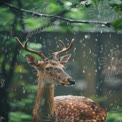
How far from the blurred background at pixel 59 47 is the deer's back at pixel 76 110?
743 mm

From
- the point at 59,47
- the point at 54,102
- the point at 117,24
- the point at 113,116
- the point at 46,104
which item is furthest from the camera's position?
the point at 113,116

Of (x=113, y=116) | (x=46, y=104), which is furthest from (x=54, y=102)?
(x=113, y=116)

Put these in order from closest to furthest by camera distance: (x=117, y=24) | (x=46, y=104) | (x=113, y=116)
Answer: (x=117, y=24)
(x=46, y=104)
(x=113, y=116)

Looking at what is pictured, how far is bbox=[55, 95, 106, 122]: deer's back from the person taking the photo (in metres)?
3.78

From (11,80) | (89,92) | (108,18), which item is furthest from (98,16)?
(11,80)

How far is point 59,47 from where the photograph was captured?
4.72 meters

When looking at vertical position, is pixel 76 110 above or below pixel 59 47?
below

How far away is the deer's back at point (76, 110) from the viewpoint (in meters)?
3.78

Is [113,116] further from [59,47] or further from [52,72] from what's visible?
[52,72]

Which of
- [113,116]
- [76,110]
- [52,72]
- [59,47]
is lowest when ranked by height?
[113,116]

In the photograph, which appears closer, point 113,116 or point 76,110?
point 76,110

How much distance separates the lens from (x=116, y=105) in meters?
4.90

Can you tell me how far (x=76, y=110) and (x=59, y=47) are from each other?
112cm

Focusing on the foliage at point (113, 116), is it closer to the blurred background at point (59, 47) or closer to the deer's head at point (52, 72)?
the blurred background at point (59, 47)
